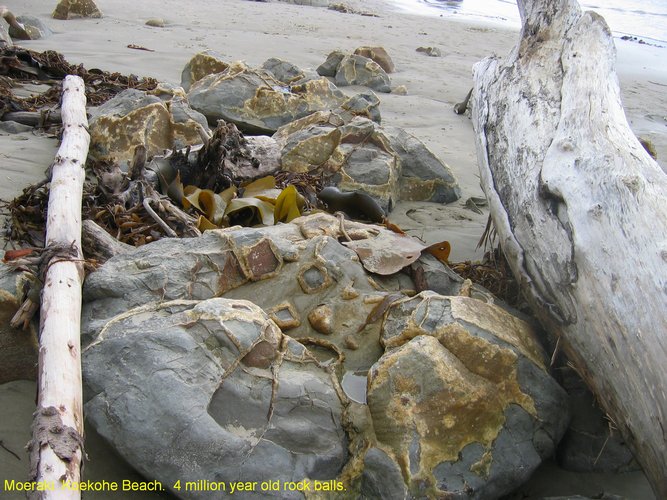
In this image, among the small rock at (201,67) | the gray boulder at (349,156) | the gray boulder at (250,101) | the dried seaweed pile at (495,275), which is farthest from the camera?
the small rock at (201,67)

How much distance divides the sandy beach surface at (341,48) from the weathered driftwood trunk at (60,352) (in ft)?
0.90

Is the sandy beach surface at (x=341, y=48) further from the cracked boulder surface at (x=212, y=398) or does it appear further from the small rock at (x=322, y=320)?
the small rock at (x=322, y=320)

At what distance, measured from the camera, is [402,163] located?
4762 millimetres

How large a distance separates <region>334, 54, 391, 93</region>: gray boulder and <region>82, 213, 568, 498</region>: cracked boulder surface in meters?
5.49

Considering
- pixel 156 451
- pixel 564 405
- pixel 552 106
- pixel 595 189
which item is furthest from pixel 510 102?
pixel 156 451

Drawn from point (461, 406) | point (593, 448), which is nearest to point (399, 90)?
point (593, 448)

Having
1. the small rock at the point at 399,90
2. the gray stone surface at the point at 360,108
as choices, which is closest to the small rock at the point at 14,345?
the gray stone surface at the point at 360,108

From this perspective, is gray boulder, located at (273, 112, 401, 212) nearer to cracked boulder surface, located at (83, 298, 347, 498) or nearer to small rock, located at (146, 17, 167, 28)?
cracked boulder surface, located at (83, 298, 347, 498)

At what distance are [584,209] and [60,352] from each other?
1.85m

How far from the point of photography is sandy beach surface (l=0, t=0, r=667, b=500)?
2361 mm

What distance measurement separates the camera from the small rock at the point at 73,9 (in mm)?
9859

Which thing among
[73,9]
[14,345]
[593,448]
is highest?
[73,9]

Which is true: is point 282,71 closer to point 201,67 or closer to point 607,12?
point 201,67

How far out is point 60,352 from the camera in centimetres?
212
